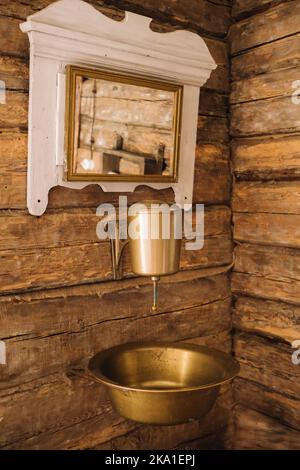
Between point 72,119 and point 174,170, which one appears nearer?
point 72,119

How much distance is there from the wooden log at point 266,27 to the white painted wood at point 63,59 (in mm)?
394

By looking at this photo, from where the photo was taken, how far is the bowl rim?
138 centimetres

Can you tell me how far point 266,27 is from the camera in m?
1.97

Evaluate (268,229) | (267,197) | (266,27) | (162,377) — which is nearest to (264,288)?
(268,229)

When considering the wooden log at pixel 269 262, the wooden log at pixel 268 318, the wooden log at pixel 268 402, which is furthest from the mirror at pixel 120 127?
the wooden log at pixel 268 402

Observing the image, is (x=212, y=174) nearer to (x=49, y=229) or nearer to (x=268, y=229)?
(x=268, y=229)

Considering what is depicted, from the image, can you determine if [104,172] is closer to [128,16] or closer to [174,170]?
[174,170]

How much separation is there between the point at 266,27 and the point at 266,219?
0.74 metres

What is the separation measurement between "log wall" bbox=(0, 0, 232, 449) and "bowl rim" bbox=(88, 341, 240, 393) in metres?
0.12

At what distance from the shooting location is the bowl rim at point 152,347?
1.38 meters

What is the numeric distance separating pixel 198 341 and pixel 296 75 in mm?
1097
